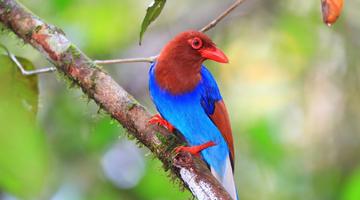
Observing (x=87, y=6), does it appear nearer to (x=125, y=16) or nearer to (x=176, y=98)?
(x=125, y=16)

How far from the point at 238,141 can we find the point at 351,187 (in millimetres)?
2181

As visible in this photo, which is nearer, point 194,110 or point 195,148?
point 195,148

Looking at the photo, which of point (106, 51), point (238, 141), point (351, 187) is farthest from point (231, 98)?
point (351, 187)

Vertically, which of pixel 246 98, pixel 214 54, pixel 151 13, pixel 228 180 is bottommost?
pixel 246 98

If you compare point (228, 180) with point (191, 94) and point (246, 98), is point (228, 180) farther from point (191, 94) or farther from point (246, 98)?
point (246, 98)

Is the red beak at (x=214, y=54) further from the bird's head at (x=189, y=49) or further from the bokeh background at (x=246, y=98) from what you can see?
the bokeh background at (x=246, y=98)

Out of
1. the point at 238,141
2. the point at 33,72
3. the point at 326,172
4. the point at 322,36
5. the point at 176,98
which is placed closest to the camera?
the point at 33,72

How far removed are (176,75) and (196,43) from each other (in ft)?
0.66

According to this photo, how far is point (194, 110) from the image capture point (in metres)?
3.21

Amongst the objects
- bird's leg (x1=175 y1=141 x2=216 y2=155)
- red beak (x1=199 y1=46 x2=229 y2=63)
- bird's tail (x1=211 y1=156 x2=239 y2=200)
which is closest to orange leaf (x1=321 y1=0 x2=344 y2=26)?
bird's leg (x1=175 y1=141 x2=216 y2=155)

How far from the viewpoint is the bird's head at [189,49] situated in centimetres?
321

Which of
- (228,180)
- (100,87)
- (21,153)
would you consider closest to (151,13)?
(100,87)

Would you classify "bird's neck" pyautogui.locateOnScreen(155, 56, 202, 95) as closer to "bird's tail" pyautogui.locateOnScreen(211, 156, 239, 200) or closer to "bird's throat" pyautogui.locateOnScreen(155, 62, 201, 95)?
Result: "bird's throat" pyautogui.locateOnScreen(155, 62, 201, 95)

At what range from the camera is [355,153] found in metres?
5.46
